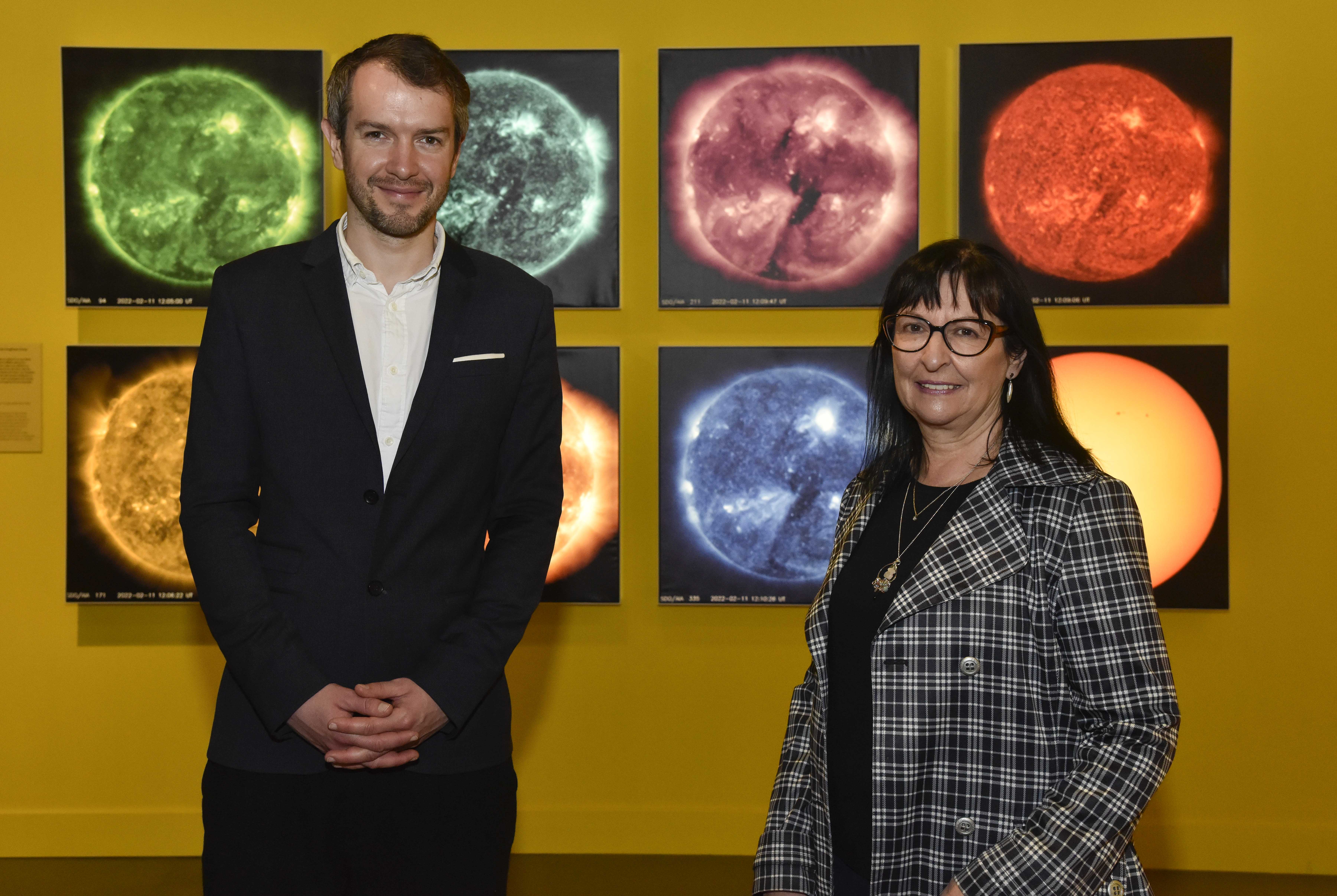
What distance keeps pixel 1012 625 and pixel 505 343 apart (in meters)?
0.99

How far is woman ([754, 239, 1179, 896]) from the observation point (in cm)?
145

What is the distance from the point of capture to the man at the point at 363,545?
172 centimetres

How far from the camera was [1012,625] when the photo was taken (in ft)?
5.01

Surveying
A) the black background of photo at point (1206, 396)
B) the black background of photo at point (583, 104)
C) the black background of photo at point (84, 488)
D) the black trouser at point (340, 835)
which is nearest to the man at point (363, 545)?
the black trouser at point (340, 835)

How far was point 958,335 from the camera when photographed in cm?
169

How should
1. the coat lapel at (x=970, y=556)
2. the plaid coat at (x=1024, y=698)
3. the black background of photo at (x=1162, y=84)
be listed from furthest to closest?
the black background of photo at (x=1162, y=84), the coat lapel at (x=970, y=556), the plaid coat at (x=1024, y=698)

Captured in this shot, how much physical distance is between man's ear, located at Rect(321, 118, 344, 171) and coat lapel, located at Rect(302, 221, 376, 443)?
0.39 feet

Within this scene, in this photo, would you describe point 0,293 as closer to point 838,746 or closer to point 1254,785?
point 838,746

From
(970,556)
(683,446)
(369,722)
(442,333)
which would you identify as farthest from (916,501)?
(683,446)

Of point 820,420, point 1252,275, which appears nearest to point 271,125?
point 820,420

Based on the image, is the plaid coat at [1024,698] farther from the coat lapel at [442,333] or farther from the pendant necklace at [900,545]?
the coat lapel at [442,333]

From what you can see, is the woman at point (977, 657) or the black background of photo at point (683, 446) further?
the black background of photo at point (683, 446)

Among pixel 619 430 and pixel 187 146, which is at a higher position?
pixel 187 146

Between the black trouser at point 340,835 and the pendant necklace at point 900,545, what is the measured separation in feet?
2.60
